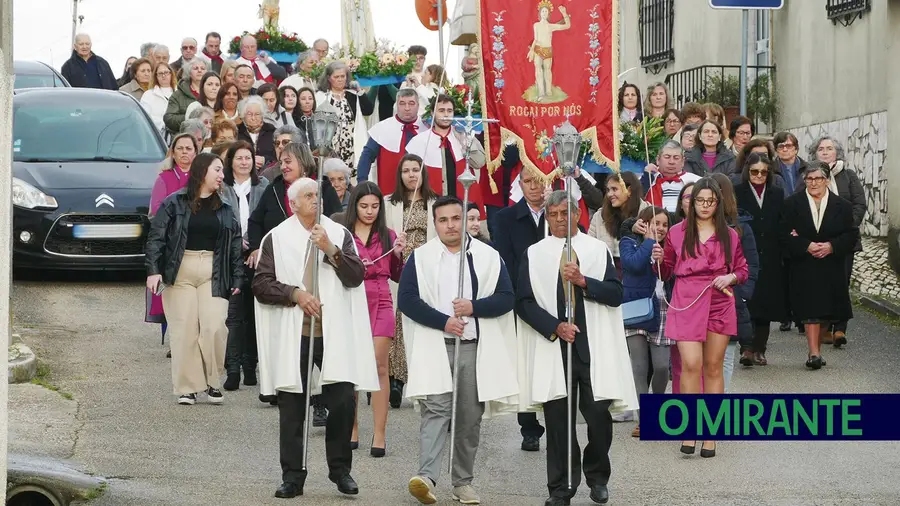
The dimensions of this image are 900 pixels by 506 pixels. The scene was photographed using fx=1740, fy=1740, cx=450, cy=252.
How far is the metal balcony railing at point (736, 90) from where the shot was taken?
24.5 m

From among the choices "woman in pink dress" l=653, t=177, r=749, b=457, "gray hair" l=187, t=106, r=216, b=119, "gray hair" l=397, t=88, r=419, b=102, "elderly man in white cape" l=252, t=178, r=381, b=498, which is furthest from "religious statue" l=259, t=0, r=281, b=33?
"elderly man in white cape" l=252, t=178, r=381, b=498

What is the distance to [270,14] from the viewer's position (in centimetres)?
2562

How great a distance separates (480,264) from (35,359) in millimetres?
4852

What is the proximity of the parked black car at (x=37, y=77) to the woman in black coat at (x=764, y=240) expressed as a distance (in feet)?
37.4

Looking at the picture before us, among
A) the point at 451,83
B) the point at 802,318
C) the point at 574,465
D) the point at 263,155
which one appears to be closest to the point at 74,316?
the point at 263,155

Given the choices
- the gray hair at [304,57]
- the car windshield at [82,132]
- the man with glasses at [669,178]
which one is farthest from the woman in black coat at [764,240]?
the gray hair at [304,57]

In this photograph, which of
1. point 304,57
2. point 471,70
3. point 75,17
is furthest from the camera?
point 75,17

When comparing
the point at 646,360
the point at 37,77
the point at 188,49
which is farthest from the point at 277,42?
the point at 646,360

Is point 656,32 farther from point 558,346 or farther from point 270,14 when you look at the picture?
point 558,346

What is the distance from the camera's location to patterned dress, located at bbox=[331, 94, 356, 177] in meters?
18.2

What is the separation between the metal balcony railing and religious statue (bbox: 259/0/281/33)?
5781 millimetres

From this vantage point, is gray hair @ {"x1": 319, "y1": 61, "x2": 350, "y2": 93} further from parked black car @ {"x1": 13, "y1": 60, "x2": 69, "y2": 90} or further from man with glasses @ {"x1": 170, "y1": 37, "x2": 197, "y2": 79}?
parked black car @ {"x1": 13, "y1": 60, "x2": 69, "y2": 90}

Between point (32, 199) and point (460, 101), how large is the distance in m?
4.55

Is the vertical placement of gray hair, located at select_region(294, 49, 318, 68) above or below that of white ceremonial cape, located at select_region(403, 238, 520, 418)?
above
